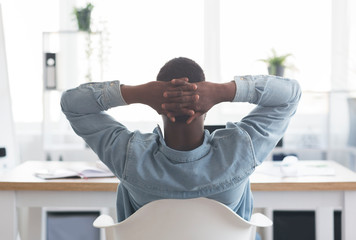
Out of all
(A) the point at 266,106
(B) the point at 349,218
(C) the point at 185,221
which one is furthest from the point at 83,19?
(C) the point at 185,221

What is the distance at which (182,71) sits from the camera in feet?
4.08

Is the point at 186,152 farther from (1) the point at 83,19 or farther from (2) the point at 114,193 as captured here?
(1) the point at 83,19

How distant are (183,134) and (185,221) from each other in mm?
225

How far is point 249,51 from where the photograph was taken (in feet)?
12.3

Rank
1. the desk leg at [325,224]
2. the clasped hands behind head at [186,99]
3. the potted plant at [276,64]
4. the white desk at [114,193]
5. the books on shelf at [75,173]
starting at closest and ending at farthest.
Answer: the clasped hands behind head at [186,99], the white desk at [114,193], the books on shelf at [75,173], the desk leg at [325,224], the potted plant at [276,64]

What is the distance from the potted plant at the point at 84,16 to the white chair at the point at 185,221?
2495mm

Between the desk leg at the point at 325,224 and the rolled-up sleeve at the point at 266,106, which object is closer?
the rolled-up sleeve at the point at 266,106

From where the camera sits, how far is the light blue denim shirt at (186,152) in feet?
4.09

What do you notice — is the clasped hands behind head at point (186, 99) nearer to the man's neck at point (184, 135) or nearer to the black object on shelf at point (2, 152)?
the man's neck at point (184, 135)

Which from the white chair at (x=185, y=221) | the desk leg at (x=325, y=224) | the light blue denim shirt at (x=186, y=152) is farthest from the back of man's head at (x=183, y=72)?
the desk leg at (x=325, y=224)

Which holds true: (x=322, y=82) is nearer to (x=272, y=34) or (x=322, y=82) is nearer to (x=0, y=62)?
(x=272, y=34)

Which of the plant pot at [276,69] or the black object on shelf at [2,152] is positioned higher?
→ the plant pot at [276,69]

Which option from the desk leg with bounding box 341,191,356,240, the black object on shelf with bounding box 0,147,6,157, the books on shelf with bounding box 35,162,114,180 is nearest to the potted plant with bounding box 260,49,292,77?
the desk leg with bounding box 341,191,356,240

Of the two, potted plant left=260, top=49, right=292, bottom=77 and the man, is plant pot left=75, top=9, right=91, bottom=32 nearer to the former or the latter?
potted plant left=260, top=49, right=292, bottom=77
